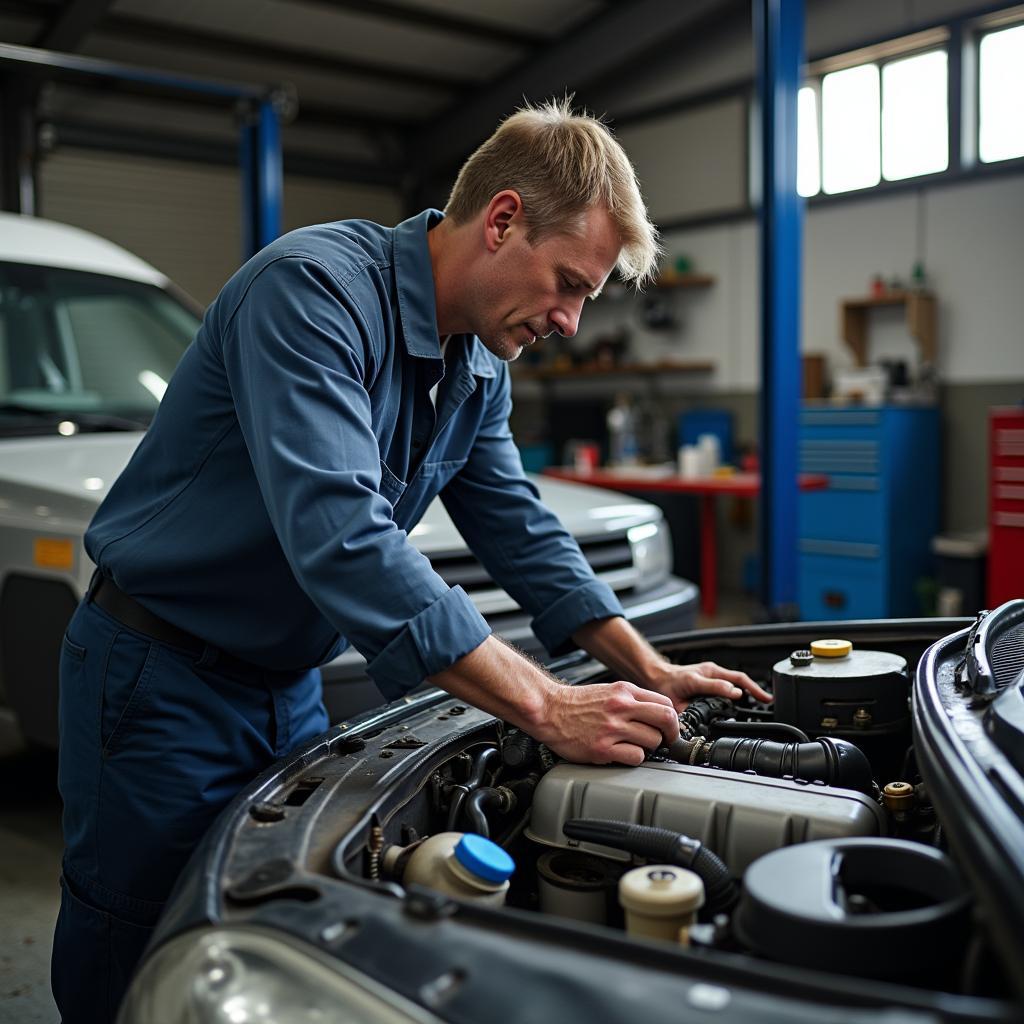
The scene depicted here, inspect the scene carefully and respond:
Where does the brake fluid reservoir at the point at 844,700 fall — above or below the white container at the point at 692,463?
below

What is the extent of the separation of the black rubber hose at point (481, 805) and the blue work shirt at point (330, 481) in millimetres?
154

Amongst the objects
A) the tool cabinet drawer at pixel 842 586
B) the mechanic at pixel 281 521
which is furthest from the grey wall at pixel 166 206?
the mechanic at pixel 281 521

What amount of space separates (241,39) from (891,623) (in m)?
6.90

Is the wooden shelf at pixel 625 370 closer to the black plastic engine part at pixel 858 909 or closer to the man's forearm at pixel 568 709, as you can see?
the man's forearm at pixel 568 709

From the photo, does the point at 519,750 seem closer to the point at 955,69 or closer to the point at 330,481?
the point at 330,481

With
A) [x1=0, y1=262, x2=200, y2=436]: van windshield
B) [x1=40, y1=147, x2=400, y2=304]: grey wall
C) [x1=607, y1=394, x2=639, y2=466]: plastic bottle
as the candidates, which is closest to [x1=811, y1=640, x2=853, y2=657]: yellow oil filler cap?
[x1=0, y1=262, x2=200, y2=436]: van windshield

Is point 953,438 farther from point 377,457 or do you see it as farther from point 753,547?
point 377,457

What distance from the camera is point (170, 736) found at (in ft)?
4.61

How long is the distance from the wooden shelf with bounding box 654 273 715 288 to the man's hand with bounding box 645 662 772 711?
19.5ft

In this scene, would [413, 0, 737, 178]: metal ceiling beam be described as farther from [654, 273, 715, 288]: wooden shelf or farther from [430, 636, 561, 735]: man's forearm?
[430, 636, 561, 735]: man's forearm

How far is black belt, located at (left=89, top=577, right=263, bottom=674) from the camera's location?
143cm

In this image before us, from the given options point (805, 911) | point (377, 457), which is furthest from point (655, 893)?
point (377, 457)

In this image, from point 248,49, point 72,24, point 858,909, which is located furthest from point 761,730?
point 248,49

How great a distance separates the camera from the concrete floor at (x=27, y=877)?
6.88 feet
